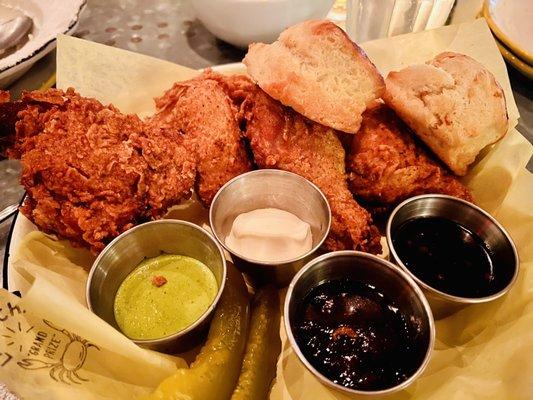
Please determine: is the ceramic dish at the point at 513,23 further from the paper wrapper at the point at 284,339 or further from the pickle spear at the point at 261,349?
the pickle spear at the point at 261,349

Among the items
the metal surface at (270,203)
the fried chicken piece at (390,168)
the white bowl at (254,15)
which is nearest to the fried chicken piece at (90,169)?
the metal surface at (270,203)

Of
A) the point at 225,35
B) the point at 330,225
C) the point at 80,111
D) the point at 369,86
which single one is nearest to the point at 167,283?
the point at 330,225

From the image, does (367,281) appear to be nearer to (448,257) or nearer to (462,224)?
(448,257)

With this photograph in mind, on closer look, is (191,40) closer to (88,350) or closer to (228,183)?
(228,183)

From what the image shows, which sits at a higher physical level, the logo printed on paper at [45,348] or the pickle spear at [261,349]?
the logo printed on paper at [45,348]

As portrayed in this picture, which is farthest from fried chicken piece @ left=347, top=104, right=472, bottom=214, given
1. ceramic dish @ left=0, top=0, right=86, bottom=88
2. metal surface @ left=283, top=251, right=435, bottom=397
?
ceramic dish @ left=0, top=0, right=86, bottom=88

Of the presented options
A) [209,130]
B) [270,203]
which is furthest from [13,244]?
[270,203]

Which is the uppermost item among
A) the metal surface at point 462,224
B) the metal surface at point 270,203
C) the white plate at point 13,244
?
the metal surface at point 462,224

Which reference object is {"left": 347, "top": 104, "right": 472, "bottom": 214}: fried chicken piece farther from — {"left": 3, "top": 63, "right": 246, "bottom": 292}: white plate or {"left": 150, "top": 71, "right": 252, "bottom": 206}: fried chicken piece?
{"left": 3, "top": 63, "right": 246, "bottom": 292}: white plate
